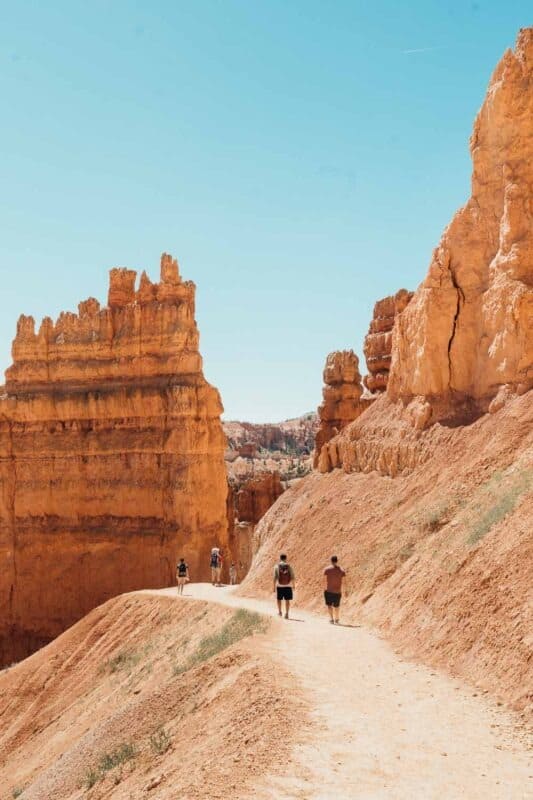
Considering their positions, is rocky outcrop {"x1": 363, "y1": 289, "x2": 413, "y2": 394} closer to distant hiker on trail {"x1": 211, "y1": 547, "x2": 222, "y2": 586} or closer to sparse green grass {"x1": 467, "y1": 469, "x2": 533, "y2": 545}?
A: distant hiker on trail {"x1": 211, "y1": 547, "x2": 222, "y2": 586}

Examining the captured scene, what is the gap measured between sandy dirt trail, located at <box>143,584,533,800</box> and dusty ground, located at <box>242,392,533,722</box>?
0.48 metres

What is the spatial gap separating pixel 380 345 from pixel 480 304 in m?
15.5

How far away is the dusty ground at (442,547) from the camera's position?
9781 millimetres

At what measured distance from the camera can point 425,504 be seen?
16.7m

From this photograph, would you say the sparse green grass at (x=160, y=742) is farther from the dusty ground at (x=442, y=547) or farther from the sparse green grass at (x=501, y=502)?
the sparse green grass at (x=501, y=502)

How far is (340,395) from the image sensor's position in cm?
3728

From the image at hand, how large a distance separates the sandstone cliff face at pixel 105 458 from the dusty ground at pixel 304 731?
1580 centimetres

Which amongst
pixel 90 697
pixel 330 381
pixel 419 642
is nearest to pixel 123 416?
pixel 330 381

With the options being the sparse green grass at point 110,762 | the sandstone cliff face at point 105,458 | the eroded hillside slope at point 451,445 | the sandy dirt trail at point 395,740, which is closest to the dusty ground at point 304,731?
the sandy dirt trail at point 395,740

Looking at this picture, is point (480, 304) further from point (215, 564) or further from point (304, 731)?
point (304, 731)

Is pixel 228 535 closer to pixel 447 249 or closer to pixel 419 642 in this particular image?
pixel 447 249

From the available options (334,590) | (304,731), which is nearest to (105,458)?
(334,590)

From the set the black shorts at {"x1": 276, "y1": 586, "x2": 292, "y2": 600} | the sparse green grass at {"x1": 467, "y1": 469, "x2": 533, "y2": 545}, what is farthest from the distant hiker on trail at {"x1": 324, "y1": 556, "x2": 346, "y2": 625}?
the sparse green grass at {"x1": 467, "y1": 469, "x2": 533, "y2": 545}

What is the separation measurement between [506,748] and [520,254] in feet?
38.9
